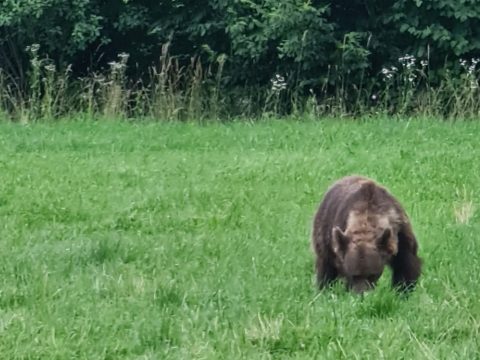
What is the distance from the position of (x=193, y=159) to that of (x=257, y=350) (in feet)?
19.6

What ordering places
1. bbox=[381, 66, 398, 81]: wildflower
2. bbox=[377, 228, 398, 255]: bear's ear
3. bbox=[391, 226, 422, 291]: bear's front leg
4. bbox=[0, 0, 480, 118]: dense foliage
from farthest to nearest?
1. bbox=[0, 0, 480, 118]: dense foliage
2. bbox=[381, 66, 398, 81]: wildflower
3. bbox=[391, 226, 422, 291]: bear's front leg
4. bbox=[377, 228, 398, 255]: bear's ear

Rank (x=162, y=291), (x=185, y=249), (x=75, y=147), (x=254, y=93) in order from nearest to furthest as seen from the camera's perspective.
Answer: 1. (x=162, y=291)
2. (x=185, y=249)
3. (x=75, y=147)
4. (x=254, y=93)

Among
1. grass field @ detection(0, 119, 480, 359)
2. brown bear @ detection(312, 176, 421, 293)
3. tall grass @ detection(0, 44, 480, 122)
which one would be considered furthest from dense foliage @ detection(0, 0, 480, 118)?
brown bear @ detection(312, 176, 421, 293)

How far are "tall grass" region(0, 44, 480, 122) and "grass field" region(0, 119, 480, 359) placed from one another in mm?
1898

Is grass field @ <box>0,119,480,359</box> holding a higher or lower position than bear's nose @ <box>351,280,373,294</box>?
lower

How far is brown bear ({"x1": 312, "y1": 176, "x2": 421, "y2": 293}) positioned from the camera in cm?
606

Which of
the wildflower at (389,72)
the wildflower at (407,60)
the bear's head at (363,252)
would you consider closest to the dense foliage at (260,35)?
the wildflower at (407,60)

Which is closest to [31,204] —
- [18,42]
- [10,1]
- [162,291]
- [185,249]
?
[185,249]

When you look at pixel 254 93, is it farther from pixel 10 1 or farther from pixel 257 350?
pixel 257 350

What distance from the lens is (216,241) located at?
24.4ft

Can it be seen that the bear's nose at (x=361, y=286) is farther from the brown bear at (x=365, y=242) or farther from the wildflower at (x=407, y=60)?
the wildflower at (x=407, y=60)

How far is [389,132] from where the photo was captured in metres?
12.3

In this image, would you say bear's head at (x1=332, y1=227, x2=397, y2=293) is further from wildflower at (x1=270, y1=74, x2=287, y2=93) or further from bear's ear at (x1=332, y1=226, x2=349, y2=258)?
wildflower at (x1=270, y1=74, x2=287, y2=93)

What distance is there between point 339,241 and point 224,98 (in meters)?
13.0
